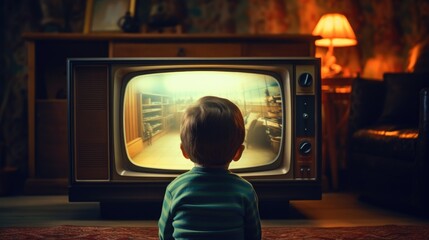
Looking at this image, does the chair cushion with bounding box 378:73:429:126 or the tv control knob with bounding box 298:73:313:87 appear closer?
the tv control knob with bounding box 298:73:313:87

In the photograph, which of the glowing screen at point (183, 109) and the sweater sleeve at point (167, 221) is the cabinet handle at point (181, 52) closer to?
the glowing screen at point (183, 109)

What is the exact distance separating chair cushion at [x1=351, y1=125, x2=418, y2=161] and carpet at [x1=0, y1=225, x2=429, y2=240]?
0.31 meters

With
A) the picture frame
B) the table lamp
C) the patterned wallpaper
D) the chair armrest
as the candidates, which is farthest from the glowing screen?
the patterned wallpaper

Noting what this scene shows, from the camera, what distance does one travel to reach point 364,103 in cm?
229

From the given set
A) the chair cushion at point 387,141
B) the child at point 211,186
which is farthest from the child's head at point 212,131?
the chair cushion at point 387,141

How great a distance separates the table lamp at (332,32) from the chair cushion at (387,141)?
49 cm

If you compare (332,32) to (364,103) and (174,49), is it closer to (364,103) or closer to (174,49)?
(364,103)

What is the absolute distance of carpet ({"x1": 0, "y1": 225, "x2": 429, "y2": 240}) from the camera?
1579mm

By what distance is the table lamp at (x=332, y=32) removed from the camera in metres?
2.64

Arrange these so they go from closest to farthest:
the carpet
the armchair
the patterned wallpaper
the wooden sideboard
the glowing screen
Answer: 1. the carpet
2. the glowing screen
3. the armchair
4. the wooden sideboard
5. the patterned wallpaper

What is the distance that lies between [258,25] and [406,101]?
1.00 metres

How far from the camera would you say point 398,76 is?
2.25m

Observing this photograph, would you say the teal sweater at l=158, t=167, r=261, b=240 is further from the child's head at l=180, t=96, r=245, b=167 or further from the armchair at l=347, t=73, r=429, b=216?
the armchair at l=347, t=73, r=429, b=216

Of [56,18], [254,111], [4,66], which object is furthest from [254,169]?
[4,66]
